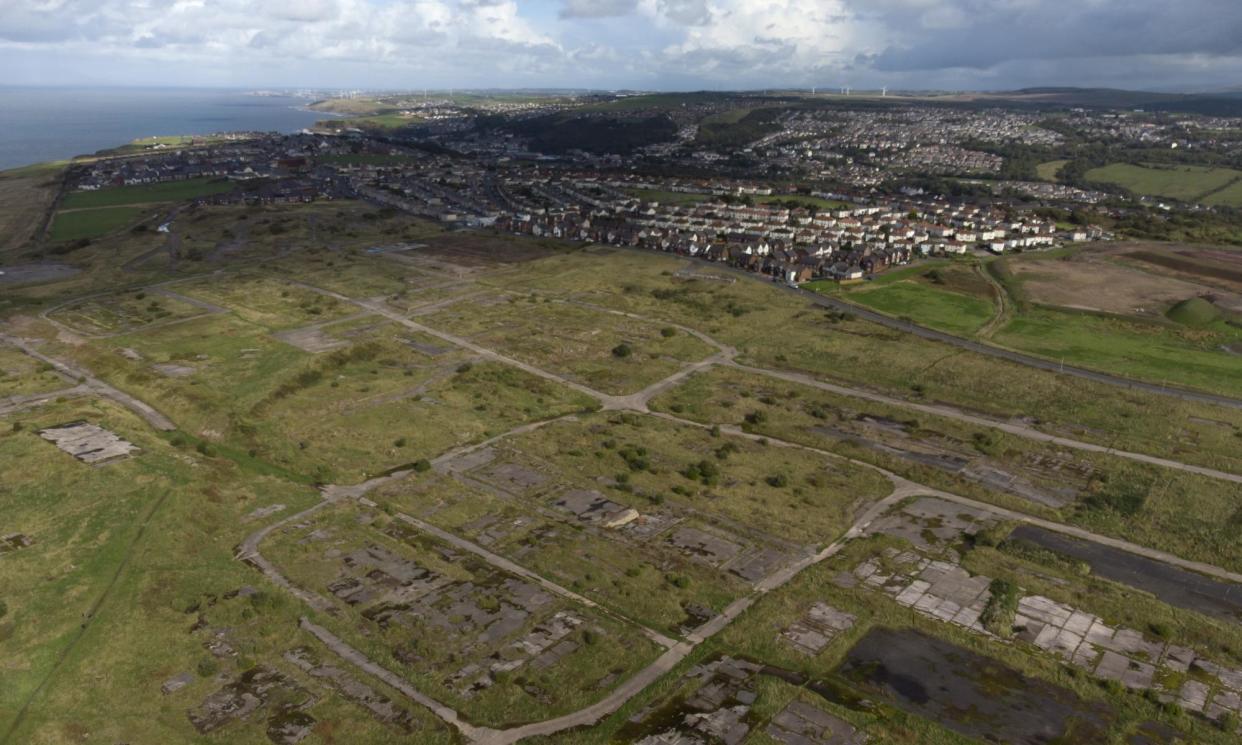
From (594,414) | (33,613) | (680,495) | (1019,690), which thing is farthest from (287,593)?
(1019,690)

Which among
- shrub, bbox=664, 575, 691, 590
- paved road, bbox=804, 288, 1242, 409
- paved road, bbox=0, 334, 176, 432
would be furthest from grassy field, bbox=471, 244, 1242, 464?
paved road, bbox=0, 334, 176, 432

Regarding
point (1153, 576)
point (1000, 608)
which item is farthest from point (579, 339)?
point (1153, 576)

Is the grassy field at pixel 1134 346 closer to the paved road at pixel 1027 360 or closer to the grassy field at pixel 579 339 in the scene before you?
the paved road at pixel 1027 360

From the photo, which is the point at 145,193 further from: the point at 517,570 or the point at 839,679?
the point at 839,679

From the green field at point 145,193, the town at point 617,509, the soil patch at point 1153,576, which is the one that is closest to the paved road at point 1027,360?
the town at point 617,509

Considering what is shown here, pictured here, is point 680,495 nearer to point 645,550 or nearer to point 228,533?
point 645,550

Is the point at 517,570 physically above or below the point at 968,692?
above
